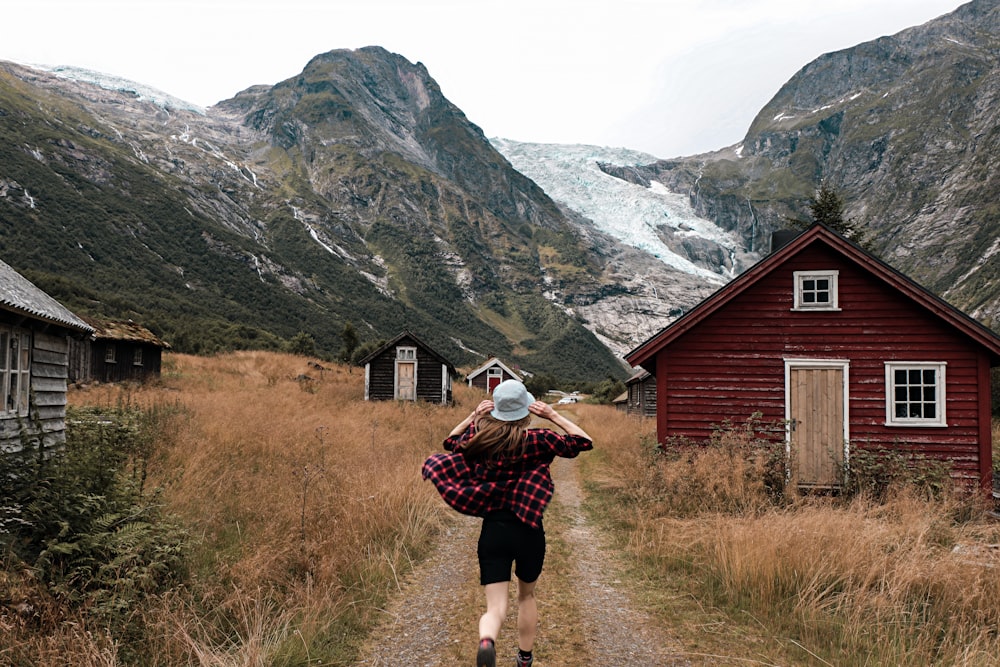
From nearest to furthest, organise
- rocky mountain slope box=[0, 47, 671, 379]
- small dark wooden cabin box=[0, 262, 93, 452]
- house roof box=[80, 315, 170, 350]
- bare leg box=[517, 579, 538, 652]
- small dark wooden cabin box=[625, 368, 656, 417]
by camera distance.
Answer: bare leg box=[517, 579, 538, 652], small dark wooden cabin box=[0, 262, 93, 452], house roof box=[80, 315, 170, 350], small dark wooden cabin box=[625, 368, 656, 417], rocky mountain slope box=[0, 47, 671, 379]

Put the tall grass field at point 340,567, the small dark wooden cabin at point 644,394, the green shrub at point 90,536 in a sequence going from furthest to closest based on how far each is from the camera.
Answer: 1. the small dark wooden cabin at point 644,394
2. the green shrub at point 90,536
3. the tall grass field at point 340,567

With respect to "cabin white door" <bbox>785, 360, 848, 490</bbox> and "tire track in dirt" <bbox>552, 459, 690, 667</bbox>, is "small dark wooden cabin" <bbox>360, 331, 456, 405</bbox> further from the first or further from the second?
"tire track in dirt" <bbox>552, 459, 690, 667</bbox>

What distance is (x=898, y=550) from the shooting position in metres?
5.75

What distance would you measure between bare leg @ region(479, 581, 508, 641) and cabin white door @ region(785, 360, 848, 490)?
1045 centimetres

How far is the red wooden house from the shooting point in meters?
11.9

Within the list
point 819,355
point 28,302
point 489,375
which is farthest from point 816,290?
point 489,375

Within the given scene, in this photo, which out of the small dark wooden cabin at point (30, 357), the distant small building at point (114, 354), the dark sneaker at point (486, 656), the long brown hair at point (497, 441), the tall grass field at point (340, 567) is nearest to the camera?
the dark sneaker at point (486, 656)

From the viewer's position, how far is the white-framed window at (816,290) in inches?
Answer: 489

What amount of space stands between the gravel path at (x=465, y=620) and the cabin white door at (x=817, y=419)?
672cm

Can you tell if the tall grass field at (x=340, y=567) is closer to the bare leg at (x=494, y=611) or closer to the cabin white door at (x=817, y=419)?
the bare leg at (x=494, y=611)

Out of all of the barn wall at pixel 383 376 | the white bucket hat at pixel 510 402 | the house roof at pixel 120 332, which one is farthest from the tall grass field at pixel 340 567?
the barn wall at pixel 383 376

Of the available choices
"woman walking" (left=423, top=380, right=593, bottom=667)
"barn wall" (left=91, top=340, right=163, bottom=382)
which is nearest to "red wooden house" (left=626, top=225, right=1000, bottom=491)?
"woman walking" (left=423, top=380, right=593, bottom=667)

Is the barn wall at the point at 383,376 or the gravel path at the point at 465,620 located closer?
Result: the gravel path at the point at 465,620

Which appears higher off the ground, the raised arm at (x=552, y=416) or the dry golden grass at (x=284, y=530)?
the raised arm at (x=552, y=416)
